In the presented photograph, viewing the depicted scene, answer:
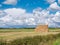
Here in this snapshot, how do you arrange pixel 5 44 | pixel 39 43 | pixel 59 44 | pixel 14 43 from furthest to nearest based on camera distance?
pixel 39 43, pixel 14 43, pixel 5 44, pixel 59 44

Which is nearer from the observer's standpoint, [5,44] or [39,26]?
[5,44]

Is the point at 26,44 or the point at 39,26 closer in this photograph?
the point at 26,44

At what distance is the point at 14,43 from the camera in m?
22.9

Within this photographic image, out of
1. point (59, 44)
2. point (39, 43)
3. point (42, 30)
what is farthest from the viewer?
point (42, 30)

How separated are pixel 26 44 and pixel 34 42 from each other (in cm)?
167

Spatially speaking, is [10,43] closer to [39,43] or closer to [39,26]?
[39,43]

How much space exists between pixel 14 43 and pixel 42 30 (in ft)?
104

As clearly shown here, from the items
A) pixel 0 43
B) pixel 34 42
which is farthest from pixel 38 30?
pixel 0 43

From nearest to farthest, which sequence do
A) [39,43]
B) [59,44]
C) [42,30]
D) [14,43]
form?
[59,44] < [14,43] < [39,43] < [42,30]

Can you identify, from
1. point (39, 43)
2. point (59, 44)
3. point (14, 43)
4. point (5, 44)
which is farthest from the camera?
point (39, 43)

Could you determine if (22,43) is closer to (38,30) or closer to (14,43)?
(14,43)

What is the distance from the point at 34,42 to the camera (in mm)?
24969

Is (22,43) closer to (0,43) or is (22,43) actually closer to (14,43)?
(14,43)

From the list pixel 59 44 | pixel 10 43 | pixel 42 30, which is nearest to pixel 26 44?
pixel 10 43
